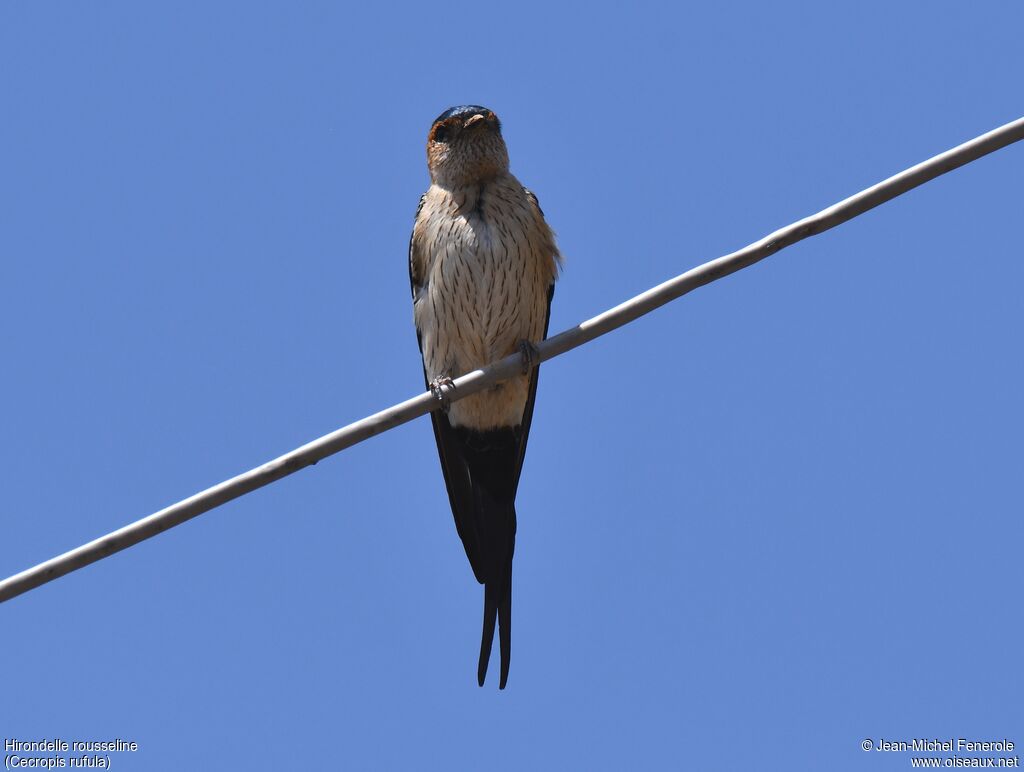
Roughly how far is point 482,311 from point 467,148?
1.05 m

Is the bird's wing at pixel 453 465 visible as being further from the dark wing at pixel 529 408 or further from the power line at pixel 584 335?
the power line at pixel 584 335

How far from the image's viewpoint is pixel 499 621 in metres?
7.83

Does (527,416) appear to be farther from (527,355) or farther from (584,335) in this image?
(584,335)

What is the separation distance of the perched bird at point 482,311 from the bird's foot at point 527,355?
0.04 feet

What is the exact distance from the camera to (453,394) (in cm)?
681

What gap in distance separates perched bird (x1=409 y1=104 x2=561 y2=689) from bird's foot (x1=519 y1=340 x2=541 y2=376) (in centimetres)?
1

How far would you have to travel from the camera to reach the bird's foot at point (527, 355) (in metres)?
7.24

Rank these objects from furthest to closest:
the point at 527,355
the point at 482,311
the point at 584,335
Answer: the point at 482,311 < the point at 527,355 < the point at 584,335

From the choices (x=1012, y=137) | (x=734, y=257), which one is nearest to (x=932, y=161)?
(x=1012, y=137)

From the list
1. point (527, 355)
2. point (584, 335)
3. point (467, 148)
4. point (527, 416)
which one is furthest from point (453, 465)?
point (584, 335)

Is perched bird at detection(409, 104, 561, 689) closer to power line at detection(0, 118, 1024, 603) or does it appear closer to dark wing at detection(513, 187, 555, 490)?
dark wing at detection(513, 187, 555, 490)

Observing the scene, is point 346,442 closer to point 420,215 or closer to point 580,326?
point 580,326

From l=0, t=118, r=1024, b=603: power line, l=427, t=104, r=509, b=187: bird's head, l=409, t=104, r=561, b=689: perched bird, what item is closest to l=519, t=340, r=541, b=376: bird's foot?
l=409, t=104, r=561, b=689: perched bird

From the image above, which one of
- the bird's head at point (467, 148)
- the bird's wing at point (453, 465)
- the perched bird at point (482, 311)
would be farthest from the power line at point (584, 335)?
the bird's head at point (467, 148)
